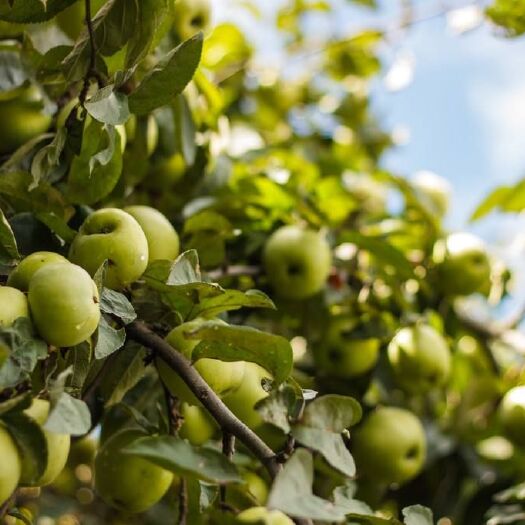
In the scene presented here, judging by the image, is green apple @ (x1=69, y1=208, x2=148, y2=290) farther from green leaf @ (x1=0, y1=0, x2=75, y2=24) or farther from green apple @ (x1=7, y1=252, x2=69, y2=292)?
green leaf @ (x1=0, y1=0, x2=75, y2=24)

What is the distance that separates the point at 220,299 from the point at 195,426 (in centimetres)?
32

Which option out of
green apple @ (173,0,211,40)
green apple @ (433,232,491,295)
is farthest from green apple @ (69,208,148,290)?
green apple @ (433,232,491,295)

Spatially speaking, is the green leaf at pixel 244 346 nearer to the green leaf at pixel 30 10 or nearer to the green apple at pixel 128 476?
the green apple at pixel 128 476

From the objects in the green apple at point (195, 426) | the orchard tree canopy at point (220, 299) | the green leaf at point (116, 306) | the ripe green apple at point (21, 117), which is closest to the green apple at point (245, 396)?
the orchard tree canopy at point (220, 299)

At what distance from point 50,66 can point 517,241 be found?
1.49 metres

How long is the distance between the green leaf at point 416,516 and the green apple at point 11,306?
0.44 metres

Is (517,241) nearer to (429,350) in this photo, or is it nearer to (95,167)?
(429,350)

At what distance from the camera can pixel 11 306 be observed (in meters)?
0.81

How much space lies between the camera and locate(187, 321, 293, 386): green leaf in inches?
34.4

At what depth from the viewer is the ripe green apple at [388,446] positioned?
64.2 inches

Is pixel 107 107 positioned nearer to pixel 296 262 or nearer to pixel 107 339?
pixel 107 339

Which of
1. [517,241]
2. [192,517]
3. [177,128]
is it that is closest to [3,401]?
[192,517]

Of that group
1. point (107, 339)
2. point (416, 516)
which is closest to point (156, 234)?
point (107, 339)

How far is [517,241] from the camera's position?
7.36ft
